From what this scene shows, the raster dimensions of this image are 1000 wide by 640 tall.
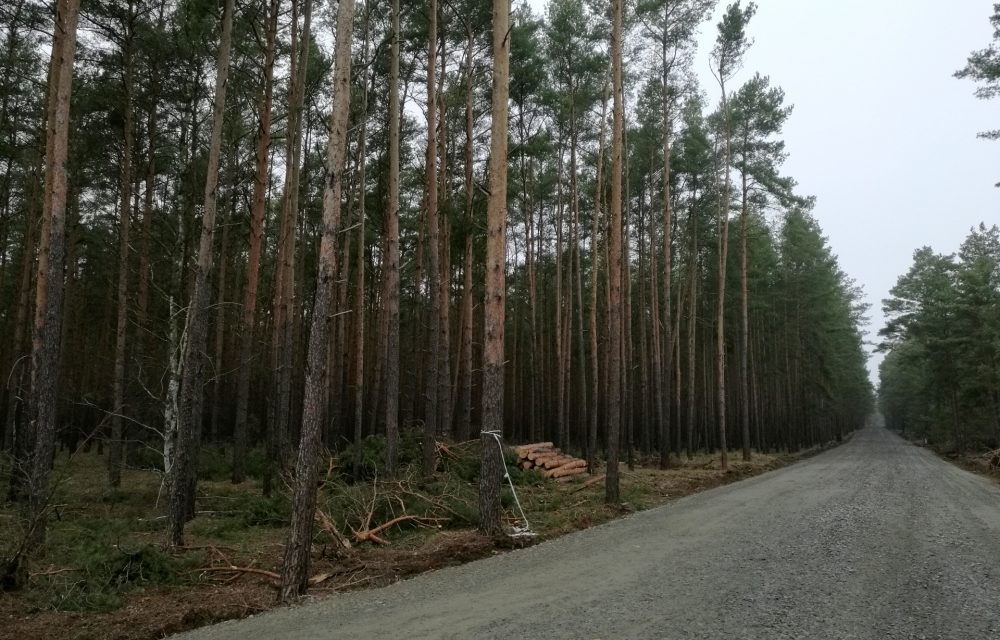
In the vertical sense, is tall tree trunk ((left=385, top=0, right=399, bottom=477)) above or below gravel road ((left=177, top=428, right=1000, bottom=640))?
above

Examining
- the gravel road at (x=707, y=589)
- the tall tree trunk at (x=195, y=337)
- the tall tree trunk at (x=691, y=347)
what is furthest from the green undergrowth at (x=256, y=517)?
the tall tree trunk at (x=691, y=347)

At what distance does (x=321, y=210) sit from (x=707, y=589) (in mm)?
16984

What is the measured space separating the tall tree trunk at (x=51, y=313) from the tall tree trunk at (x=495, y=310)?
203 inches

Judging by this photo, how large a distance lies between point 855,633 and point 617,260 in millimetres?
9143

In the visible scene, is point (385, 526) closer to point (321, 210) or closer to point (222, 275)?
point (222, 275)

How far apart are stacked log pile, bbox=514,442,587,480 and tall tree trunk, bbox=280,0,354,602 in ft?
32.7

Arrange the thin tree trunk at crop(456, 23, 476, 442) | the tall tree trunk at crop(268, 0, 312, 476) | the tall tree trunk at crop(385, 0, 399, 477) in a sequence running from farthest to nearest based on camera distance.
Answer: the thin tree trunk at crop(456, 23, 476, 442), the tall tree trunk at crop(268, 0, 312, 476), the tall tree trunk at crop(385, 0, 399, 477)

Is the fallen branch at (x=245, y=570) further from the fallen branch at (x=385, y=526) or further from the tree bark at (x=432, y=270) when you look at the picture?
the tree bark at (x=432, y=270)

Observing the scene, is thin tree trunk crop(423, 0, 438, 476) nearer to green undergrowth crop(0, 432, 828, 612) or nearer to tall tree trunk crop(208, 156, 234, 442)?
green undergrowth crop(0, 432, 828, 612)

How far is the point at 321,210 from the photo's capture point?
19344mm

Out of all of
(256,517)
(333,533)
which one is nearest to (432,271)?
(256,517)

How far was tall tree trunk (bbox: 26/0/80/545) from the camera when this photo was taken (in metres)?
6.88

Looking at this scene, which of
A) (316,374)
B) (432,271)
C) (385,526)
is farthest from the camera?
(432,271)

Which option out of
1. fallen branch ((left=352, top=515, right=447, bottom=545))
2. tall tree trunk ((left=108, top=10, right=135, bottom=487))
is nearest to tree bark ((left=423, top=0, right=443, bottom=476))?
fallen branch ((left=352, top=515, right=447, bottom=545))
